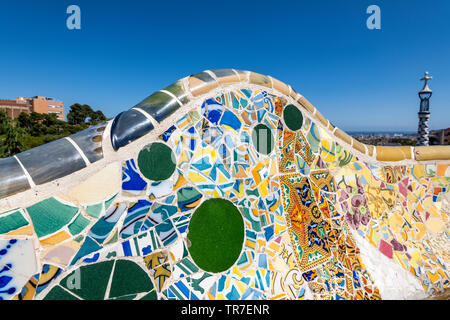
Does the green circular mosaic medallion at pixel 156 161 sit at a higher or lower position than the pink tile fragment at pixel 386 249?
higher

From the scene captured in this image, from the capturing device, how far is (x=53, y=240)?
61.4 inches

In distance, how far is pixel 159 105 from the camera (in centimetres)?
205

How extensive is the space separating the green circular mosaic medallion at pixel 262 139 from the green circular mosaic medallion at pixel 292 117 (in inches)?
10.7

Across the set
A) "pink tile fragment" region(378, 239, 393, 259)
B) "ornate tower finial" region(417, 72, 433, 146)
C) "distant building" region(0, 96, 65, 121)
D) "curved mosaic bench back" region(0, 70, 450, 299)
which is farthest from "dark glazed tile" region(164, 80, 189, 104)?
"distant building" region(0, 96, 65, 121)

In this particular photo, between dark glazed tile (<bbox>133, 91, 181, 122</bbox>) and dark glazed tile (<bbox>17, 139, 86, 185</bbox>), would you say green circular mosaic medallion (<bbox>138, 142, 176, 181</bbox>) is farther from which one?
dark glazed tile (<bbox>17, 139, 86, 185</bbox>)

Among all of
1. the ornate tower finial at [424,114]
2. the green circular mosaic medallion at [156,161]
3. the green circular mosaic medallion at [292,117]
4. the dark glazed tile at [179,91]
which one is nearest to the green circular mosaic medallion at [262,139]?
the green circular mosaic medallion at [292,117]

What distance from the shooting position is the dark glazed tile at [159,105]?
201 cm

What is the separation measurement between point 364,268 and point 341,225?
0.48m

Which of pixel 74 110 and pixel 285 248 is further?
pixel 74 110

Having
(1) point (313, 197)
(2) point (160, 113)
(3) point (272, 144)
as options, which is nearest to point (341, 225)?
(1) point (313, 197)

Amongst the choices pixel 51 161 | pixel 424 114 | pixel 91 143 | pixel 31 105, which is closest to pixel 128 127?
pixel 91 143

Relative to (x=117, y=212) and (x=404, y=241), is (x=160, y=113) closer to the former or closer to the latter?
(x=117, y=212)

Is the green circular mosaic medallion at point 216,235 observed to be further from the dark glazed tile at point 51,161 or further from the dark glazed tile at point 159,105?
the dark glazed tile at point 51,161

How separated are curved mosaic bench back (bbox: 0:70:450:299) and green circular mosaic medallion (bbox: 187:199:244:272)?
2.1 inches
